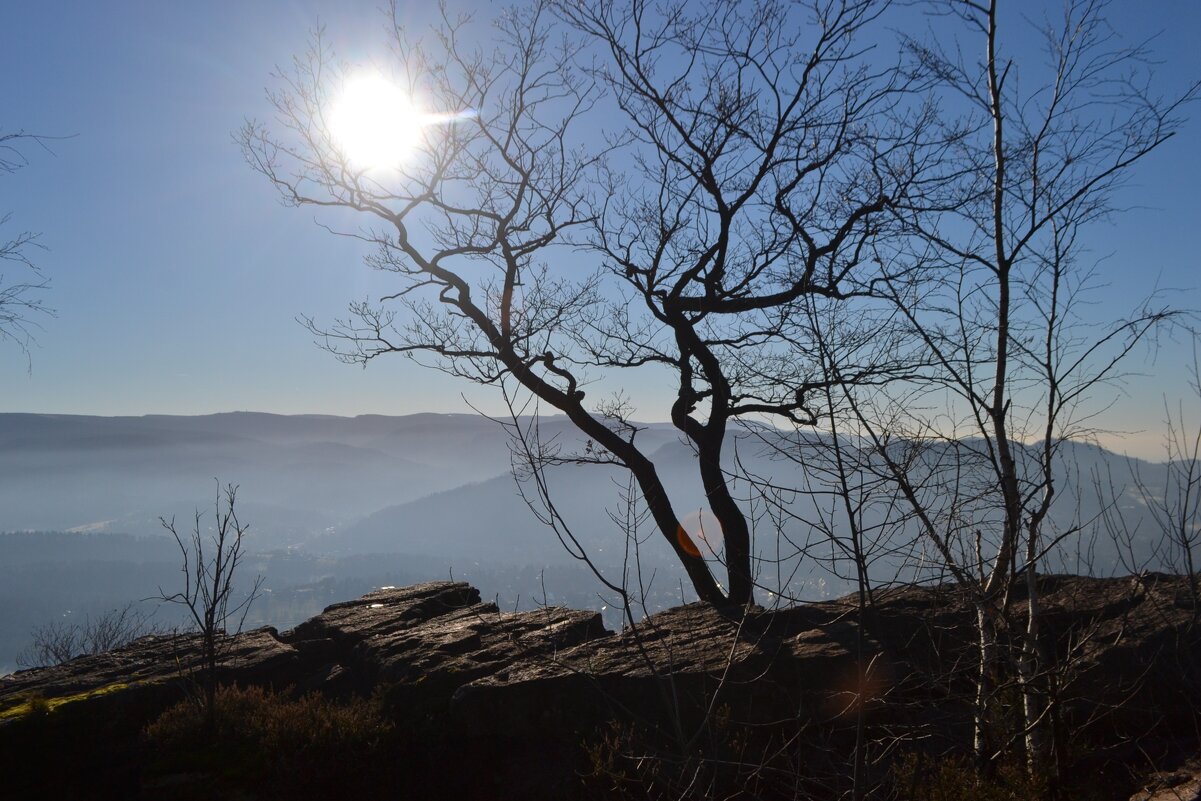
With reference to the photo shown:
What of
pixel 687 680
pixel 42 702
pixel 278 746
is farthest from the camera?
pixel 42 702

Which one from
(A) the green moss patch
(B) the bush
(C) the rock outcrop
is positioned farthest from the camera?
(A) the green moss patch

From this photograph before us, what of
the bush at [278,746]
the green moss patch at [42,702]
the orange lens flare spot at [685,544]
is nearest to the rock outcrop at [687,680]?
the green moss patch at [42,702]

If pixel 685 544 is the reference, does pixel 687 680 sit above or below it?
below

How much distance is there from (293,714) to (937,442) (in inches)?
256

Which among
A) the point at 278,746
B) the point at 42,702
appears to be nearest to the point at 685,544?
the point at 278,746

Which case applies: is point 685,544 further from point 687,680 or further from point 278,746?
point 278,746

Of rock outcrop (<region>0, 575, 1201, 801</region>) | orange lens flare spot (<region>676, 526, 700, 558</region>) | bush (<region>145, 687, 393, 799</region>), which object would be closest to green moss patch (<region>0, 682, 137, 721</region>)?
rock outcrop (<region>0, 575, 1201, 801</region>)

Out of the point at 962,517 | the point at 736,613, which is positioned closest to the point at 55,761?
the point at 736,613

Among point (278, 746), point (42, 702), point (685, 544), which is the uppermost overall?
point (685, 544)

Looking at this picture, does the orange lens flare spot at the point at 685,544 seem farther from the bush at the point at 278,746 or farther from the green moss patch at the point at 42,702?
the green moss patch at the point at 42,702

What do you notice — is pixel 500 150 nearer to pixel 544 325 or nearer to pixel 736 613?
pixel 544 325

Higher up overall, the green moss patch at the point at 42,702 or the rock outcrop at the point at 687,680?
the green moss patch at the point at 42,702

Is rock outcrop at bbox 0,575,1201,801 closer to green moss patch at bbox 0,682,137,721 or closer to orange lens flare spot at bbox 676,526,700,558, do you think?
green moss patch at bbox 0,682,137,721

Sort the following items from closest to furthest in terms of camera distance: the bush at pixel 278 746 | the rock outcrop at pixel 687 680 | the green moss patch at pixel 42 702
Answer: the rock outcrop at pixel 687 680 < the bush at pixel 278 746 < the green moss patch at pixel 42 702
